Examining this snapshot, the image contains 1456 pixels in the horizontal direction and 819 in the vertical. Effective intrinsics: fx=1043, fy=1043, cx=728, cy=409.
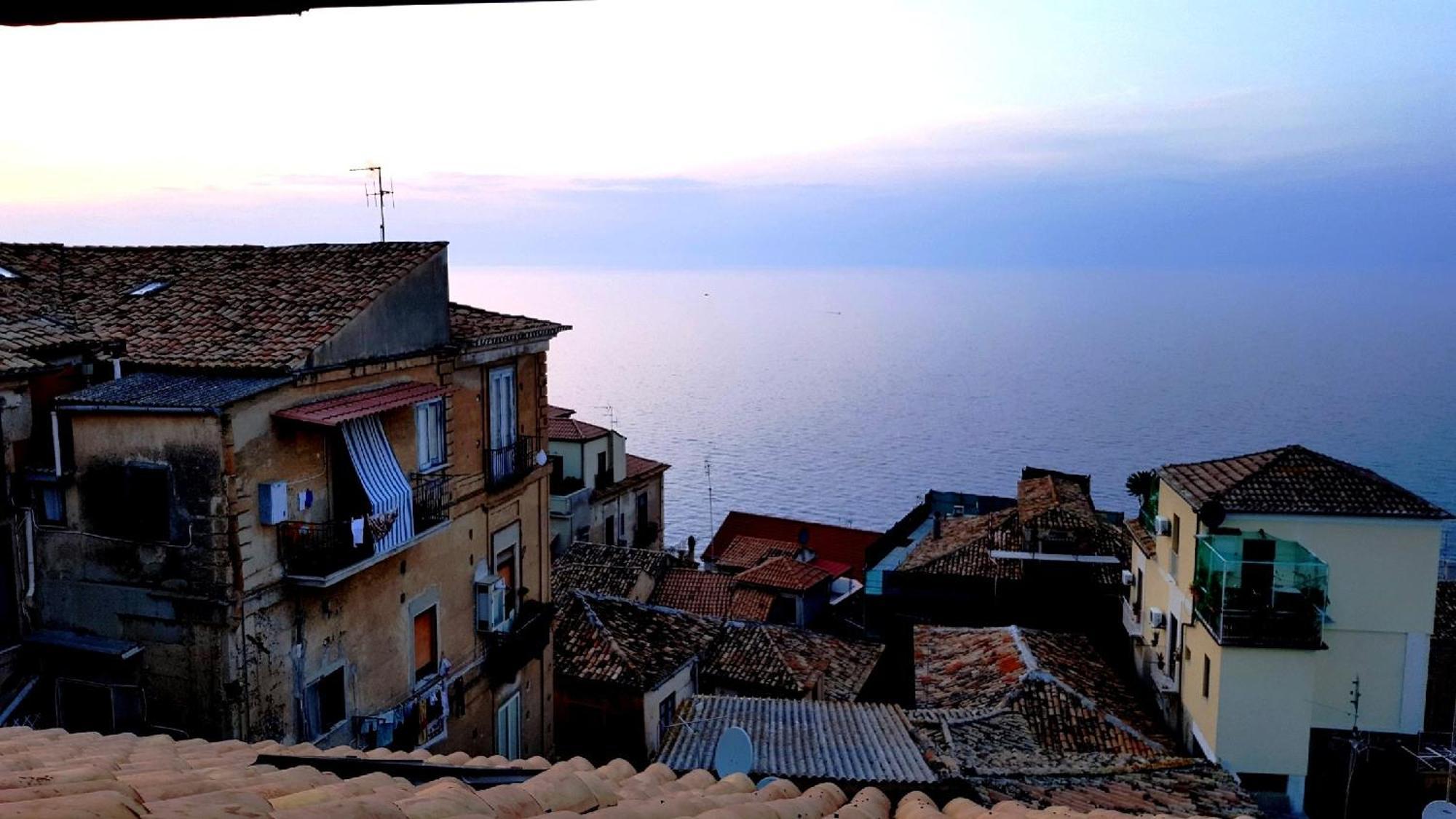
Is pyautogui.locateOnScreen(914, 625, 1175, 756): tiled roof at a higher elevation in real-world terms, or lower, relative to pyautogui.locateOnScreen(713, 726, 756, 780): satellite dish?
lower

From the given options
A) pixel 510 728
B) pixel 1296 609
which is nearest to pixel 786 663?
pixel 510 728

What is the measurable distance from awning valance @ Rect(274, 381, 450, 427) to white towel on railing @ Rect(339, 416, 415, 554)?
26 centimetres

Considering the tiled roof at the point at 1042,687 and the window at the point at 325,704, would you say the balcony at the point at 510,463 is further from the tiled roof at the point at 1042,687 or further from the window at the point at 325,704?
the tiled roof at the point at 1042,687

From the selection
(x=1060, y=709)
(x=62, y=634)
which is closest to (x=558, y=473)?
(x=1060, y=709)

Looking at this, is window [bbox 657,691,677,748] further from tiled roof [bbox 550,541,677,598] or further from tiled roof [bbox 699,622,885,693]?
tiled roof [bbox 550,541,677,598]

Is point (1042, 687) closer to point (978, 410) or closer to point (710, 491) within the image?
point (710, 491)

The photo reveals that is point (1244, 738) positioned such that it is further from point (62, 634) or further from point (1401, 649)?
point (62, 634)

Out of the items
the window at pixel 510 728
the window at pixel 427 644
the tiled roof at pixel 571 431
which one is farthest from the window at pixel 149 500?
the tiled roof at pixel 571 431

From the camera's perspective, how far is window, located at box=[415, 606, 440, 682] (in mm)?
13992

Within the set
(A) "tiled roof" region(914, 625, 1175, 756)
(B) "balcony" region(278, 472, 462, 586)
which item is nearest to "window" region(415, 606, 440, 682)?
(B) "balcony" region(278, 472, 462, 586)

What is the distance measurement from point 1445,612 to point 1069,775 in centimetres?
1186

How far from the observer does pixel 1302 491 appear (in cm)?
1716

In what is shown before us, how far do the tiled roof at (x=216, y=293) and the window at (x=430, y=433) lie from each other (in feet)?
5.99

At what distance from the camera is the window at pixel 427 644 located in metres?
14.0
